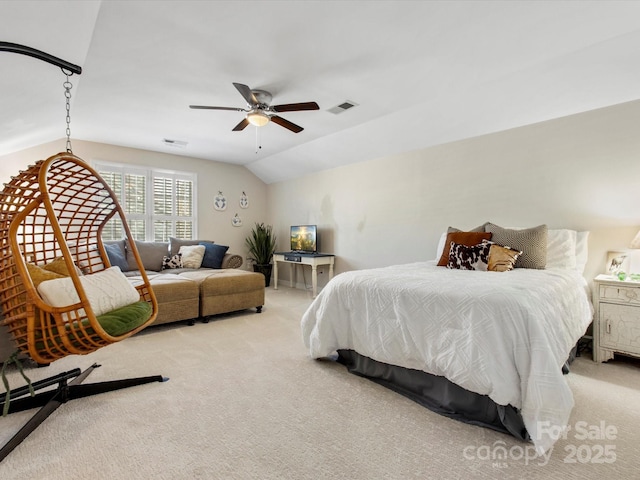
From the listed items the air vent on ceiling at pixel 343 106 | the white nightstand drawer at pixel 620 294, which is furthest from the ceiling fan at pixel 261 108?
the white nightstand drawer at pixel 620 294

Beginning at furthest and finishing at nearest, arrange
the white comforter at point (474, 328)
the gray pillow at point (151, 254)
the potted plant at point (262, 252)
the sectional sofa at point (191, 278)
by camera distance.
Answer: the potted plant at point (262, 252), the gray pillow at point (151, 254), the sectional sofa at point (191, 278), the white comforter at point (474, 328)

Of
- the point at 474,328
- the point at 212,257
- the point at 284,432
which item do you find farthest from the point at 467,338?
the point at 212,257

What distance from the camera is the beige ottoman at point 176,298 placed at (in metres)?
3.45

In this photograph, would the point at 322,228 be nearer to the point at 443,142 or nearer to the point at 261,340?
the point at 443,142

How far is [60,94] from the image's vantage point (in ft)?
9.46

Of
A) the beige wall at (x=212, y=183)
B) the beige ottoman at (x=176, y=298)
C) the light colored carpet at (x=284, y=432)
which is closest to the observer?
the light colored carpet at (x=284, y=432)

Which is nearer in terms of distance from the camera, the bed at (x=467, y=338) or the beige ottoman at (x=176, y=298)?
the bed at (x=467, y=338)

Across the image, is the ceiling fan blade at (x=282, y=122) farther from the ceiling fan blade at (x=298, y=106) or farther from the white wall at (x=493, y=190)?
the white wall at (x=493, y=190)

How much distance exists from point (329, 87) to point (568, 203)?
2588 mm

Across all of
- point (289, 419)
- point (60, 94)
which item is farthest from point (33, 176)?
point (289, 419)

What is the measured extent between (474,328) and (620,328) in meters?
1.78

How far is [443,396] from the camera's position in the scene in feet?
6.21

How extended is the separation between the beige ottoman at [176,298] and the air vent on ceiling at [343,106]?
2.55 meters

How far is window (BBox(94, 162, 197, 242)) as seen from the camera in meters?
5.18
